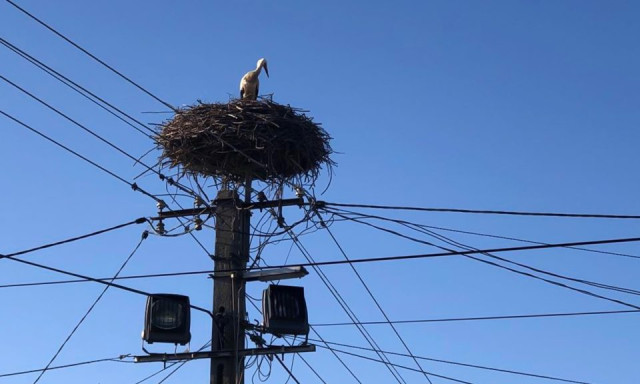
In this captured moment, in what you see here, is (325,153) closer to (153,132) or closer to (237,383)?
(153,132)

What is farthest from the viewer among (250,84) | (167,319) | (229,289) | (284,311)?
(250,84)

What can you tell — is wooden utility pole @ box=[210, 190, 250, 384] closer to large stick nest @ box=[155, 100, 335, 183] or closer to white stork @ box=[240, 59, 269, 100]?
large stick nest @ box=[155, 100, 335, 183]

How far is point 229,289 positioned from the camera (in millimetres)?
12680

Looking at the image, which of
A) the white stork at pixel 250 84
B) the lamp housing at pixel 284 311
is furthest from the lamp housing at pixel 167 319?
the white stork at pixel 250 84

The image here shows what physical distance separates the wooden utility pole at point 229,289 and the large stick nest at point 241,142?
45cm

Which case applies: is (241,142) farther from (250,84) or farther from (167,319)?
(250,84)

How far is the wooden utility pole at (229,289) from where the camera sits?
12.3m

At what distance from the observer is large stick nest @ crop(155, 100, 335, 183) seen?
43.6 feet

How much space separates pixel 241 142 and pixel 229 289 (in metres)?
1.63

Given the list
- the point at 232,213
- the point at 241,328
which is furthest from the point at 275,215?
the point at 241,328

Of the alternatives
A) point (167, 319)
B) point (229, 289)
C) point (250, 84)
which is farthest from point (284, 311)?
point (250, 84)

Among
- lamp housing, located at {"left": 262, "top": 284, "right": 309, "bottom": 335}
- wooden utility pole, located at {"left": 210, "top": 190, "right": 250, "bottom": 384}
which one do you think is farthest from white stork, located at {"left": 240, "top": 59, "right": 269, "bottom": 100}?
lamp housing, located at {"left": 262, "top": 284, "right": 309, "bottom": 335}

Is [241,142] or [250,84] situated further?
[250,84]

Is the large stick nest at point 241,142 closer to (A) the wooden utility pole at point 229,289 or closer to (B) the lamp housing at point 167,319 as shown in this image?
(A) the wooden utility pole at point 229,289
